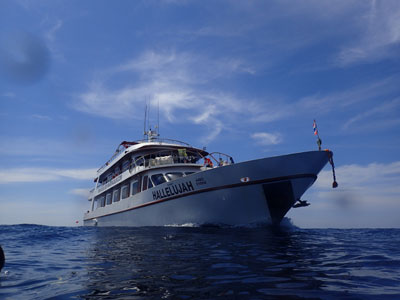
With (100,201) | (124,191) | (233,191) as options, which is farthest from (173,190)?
(100,201)

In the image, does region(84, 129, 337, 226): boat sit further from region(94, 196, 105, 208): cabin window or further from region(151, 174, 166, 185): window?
region(94, 196, 105, 208): cabin window

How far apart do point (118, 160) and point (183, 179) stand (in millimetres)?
10573

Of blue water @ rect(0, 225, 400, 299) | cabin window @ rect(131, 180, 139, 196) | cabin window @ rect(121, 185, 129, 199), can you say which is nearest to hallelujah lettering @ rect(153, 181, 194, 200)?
cabin window @ rect(131, 180, 139, 196)

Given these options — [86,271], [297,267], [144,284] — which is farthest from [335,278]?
[86,271]

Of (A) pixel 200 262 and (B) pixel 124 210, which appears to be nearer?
(A) pixel 200 262

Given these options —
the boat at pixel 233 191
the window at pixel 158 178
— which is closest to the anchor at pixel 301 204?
the boat at pixel 233 191

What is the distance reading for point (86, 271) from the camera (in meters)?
5.24

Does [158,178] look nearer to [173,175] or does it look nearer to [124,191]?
[173,175]

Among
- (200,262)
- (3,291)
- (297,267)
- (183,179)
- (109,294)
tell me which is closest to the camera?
(109,294)

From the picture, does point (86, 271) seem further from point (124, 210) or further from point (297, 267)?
point (124, 210)

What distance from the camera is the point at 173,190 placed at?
15.0 m

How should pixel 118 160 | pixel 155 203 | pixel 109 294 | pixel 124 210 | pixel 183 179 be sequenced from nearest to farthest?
pixel 109 294 < pixel 183 179 < pixel 155 203 < pixel 124 210 < pixel 118 160

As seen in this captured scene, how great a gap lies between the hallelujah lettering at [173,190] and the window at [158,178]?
1003 millimetres

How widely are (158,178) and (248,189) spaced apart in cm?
685
